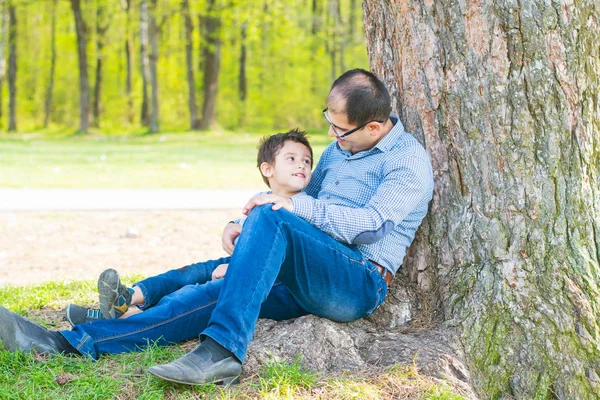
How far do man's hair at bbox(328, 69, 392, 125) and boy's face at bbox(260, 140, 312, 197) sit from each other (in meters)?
0.39

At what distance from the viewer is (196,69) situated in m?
37.3

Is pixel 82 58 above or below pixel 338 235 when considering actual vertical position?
above

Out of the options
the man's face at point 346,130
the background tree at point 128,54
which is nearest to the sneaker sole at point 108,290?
the man's face at point 346,130

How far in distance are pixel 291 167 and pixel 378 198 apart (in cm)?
64

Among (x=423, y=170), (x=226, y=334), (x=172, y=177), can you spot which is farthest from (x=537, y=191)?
(x=172, y=177)

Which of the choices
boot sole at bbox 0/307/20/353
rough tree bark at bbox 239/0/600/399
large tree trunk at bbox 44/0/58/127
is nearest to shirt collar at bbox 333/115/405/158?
rough tree bark at bbox 239/0/600/399

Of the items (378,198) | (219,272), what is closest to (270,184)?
(219,272)

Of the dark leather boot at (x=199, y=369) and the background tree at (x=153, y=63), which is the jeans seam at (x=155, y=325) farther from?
the background tree at (x=153, y=63)

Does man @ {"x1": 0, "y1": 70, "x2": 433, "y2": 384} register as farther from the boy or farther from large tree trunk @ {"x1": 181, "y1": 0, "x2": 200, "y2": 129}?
large tree trunk @ {"x1": 181, "y1": 0, "x2": 200, "y2": 129}

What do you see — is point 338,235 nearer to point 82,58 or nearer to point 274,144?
point 274,144

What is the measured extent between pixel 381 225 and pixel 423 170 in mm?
380

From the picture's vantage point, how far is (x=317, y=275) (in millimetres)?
3115

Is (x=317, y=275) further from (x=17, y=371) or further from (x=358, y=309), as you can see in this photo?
(x=17, y=371)

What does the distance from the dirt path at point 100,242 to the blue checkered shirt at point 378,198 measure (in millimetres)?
2861
